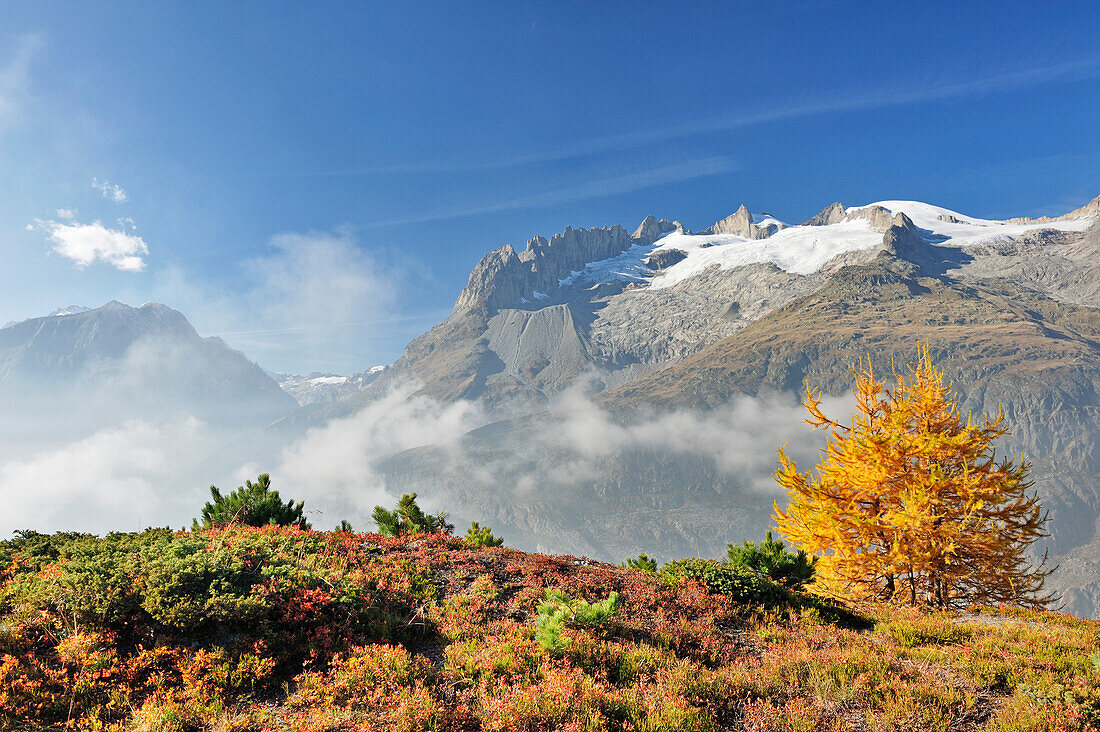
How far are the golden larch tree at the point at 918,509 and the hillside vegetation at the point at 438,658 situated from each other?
5042mm

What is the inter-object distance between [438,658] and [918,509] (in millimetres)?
16291

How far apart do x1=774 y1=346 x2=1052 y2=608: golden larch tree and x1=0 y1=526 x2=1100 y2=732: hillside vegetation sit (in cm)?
504

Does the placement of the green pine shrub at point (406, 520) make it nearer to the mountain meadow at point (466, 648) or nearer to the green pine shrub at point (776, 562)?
the mountain meadow at point (466, 648)

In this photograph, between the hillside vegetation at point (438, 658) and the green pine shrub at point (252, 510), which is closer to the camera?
the hillside vegetation at point (438, 658)

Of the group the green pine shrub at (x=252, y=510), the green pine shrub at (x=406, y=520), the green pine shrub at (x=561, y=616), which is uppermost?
the green pine shrub at (x=252, y=510)

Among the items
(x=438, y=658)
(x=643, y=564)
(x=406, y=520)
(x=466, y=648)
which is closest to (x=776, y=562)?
(x=643, y=564)

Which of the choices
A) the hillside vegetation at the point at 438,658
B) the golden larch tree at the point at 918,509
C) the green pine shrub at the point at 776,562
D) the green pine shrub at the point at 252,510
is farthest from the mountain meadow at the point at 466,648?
the green pine shrub at the point at 252,510

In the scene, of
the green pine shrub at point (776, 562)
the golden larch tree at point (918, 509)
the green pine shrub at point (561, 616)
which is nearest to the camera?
the green pine shrub at point (561, 616)

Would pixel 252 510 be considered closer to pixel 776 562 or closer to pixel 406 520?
pixel 406 520

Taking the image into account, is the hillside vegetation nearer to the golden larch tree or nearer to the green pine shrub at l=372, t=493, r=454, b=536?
the golden larch tree

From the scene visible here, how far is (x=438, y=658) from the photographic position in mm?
8289

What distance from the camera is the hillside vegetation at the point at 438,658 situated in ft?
20.9

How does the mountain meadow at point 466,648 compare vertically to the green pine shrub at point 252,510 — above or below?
below

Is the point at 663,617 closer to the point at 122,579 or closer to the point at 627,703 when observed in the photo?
the point at 627,703
